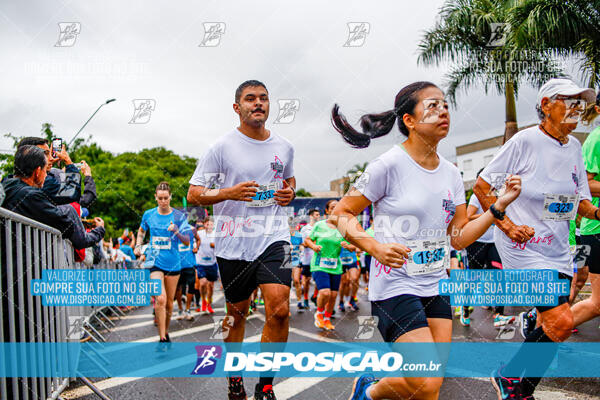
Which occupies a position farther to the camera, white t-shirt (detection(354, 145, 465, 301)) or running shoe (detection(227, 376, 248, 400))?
running shoe (detection(227, 376, 248, 400))

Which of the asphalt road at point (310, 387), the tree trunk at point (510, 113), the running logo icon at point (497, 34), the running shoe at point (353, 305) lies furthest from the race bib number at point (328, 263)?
the tree trunk at point (510, 113)

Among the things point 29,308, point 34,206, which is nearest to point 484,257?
point 34,206

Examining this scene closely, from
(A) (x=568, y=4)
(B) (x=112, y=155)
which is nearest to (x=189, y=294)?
(A) (x=568, y=4)

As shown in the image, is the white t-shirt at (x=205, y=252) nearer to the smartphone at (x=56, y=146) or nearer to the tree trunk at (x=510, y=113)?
the smartphone at (x=56, y=146)

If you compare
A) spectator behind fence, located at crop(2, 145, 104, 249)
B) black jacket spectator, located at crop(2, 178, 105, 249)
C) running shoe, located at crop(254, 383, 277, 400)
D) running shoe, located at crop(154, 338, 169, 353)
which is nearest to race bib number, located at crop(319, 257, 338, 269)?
running shoe, located at crop(154, 338, 169, 353)

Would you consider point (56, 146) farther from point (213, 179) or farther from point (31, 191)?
point (213, 179)

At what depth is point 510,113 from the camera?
15055 millimetres

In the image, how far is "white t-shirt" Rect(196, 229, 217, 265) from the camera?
11.4 m

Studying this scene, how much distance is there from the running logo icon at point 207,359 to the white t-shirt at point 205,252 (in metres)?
5.28

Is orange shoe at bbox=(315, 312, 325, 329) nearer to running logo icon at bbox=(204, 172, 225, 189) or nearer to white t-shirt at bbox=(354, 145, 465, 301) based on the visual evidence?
running logo icon at bbox=(204, 172, 225, 189)

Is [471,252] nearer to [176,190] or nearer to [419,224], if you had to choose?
[419,224]

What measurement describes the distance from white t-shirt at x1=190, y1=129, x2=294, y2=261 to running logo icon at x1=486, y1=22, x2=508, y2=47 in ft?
38.4

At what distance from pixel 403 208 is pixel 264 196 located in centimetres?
134

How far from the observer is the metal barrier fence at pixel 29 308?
316cm
